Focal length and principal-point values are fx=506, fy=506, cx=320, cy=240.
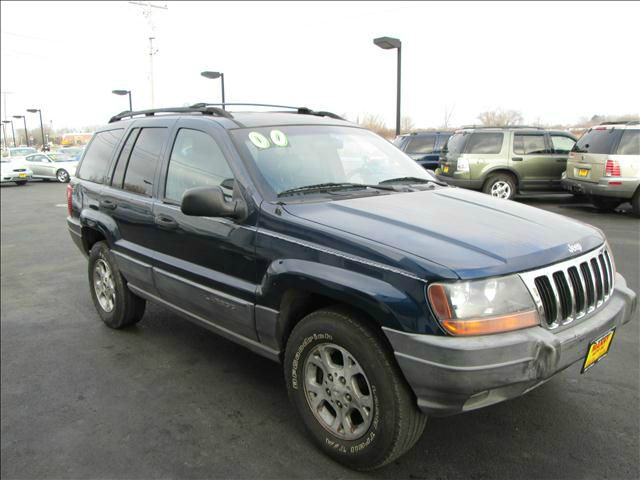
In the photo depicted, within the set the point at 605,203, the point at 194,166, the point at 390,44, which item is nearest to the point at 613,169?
the point at 605,203

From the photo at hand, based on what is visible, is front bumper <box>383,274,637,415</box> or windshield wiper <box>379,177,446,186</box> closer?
front bumper <box>383,274,637,415</box>

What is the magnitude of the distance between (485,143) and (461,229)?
10500 mm

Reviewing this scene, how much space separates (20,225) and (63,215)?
1576mm

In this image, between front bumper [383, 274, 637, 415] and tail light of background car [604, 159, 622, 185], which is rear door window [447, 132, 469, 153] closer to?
tail light of background car [604, 159, 622, 185]

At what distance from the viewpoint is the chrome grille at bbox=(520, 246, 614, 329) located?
2320 mm

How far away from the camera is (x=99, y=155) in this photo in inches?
189

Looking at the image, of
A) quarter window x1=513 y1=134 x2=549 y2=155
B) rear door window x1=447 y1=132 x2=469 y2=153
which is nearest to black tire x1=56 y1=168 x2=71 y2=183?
rear door window x1=447 y1=132 x2=469 y2=153

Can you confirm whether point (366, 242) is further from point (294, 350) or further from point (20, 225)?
point (20, 225)

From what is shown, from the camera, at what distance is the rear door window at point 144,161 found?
3.88 meters

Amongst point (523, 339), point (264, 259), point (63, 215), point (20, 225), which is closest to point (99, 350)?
point (264, 259)

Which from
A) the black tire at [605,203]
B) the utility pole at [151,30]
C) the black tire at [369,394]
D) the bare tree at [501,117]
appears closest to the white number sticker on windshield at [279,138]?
the black tire at [369,394]

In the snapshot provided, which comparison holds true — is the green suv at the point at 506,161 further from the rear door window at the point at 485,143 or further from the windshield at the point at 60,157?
the windshield at the point at 60,157

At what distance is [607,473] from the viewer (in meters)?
2.54

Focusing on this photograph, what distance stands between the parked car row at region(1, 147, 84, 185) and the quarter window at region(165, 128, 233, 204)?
22464 mm
